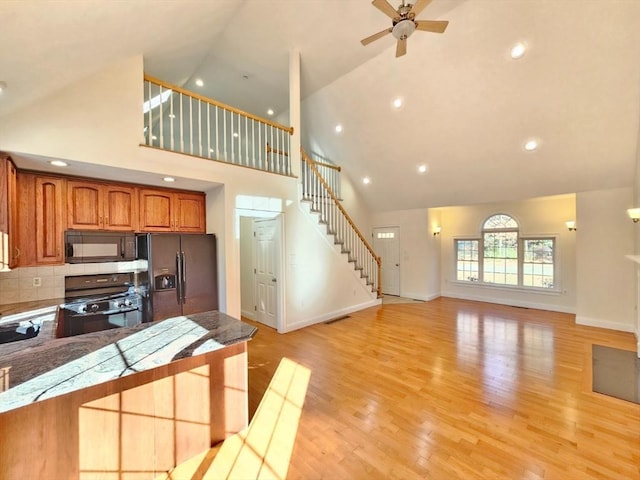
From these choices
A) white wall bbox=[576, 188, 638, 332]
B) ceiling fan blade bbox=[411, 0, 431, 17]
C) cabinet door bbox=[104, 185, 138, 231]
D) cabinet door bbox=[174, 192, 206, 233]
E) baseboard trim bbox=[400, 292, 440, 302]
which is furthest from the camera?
baseboard trim bbox=[400, 292, 440, 302]

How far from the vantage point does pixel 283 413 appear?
2.49 meters

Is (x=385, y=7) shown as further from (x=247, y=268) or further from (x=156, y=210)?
(x=247, y=268)

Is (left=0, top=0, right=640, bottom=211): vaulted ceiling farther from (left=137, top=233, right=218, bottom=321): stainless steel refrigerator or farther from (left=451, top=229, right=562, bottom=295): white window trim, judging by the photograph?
(left=137, top=233, right=218, bottom=321): stainless steel refrigerator

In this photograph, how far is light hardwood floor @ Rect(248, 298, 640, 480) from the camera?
75.5 inches

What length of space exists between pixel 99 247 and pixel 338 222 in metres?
4.34

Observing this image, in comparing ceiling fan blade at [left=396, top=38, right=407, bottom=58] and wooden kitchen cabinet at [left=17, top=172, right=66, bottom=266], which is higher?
ceiling fan blade at [left=396, top=38, right=407, bottom=58]

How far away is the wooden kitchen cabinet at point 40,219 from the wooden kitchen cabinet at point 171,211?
2.66ft

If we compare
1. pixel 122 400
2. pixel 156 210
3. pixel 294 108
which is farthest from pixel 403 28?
pixel 122 400

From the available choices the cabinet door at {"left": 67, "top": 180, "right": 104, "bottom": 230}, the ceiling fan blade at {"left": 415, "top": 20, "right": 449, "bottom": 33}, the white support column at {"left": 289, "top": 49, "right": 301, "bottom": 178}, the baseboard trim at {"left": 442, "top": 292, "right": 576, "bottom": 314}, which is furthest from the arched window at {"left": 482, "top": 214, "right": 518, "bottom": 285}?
the cabinet door at {"left": 67, "top": 180, "right": 104, "bottom": 230}

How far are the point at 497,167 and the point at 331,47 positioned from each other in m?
3.63

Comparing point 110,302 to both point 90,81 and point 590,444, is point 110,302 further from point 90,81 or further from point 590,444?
Result: point 590,444

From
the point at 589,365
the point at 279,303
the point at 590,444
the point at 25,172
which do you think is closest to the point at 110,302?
the point at 25,172

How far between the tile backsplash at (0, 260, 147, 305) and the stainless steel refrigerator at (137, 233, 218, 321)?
243 mm

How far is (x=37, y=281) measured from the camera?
3174 mm
